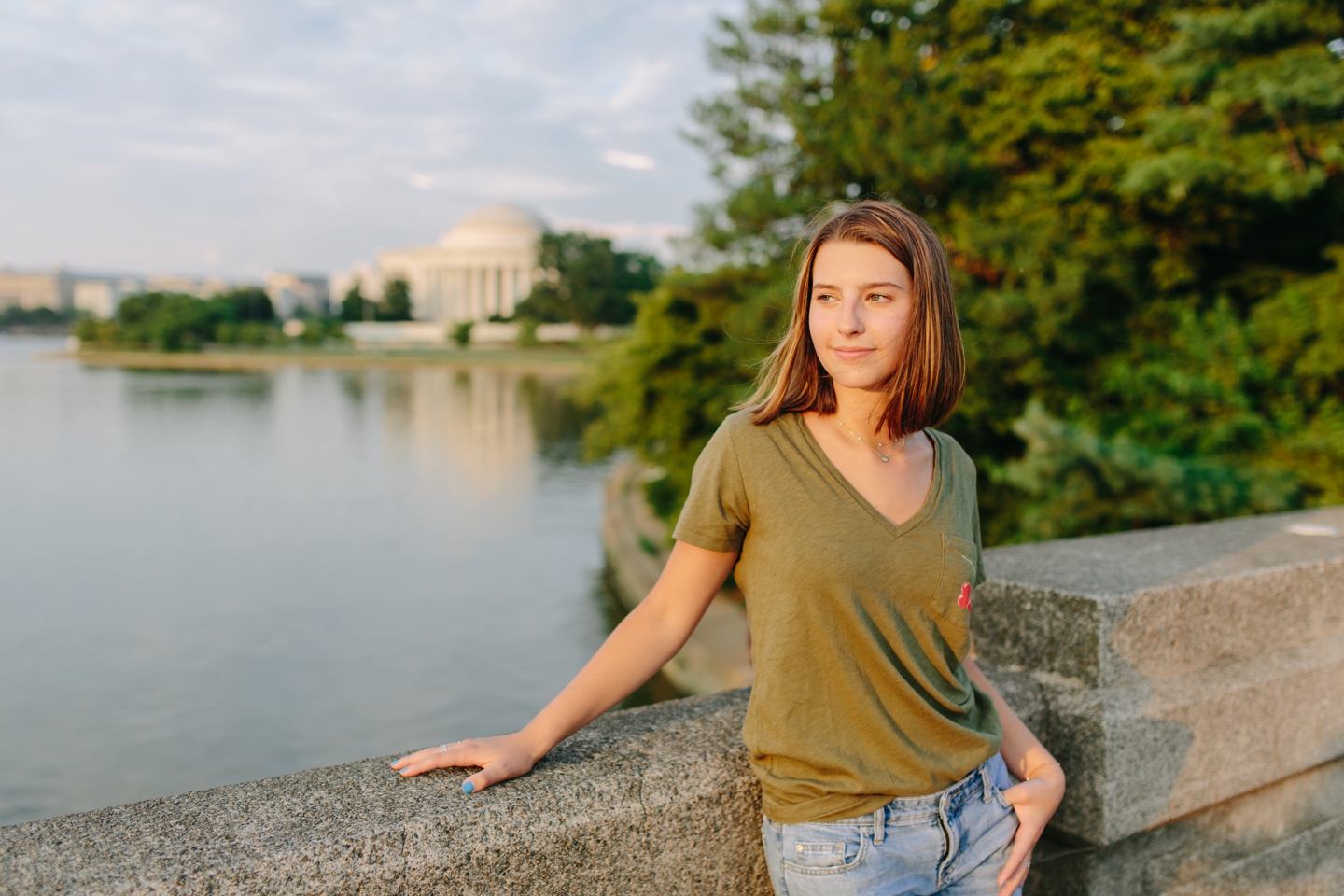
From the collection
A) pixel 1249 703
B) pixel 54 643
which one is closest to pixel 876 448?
pixel 1249 703

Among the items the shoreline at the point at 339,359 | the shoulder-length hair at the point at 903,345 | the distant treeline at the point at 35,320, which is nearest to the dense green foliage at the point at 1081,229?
the shoulder-length hair at the point at 903,345

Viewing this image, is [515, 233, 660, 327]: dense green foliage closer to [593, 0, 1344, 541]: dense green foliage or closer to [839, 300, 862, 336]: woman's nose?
[593, 0, 1344, 541]: dense green foliage

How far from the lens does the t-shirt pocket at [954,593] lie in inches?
55.6

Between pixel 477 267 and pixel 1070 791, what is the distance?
10040 cm

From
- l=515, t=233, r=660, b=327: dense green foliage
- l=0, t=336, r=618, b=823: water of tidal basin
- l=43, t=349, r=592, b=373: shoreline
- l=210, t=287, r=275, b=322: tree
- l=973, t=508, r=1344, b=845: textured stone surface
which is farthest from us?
l=210, t=287, r=275, b=322: tree

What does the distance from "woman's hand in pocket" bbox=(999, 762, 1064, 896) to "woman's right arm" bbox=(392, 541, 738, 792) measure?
560 mm

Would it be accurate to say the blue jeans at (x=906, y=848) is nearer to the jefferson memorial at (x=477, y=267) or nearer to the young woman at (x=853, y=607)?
the young woman at (x=853, y=607)

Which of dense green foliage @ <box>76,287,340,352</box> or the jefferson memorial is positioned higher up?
the jefferson memorial

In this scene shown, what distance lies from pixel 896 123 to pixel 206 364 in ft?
221

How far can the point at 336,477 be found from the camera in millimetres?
23484

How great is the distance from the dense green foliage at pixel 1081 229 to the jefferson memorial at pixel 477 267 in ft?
272

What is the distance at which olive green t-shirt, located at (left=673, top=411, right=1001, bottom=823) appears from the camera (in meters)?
1.37

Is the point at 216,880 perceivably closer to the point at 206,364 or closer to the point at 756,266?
the point at 756,266

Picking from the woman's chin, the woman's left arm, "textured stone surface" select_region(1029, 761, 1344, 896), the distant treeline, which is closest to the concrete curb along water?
"textured stone surface" select_region(1029, 761, 1344, 896)
